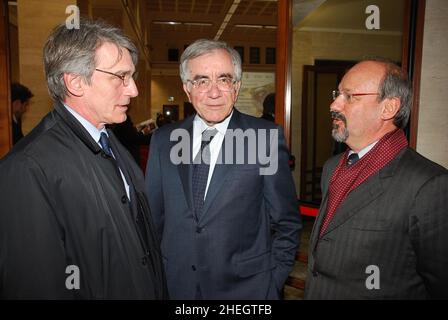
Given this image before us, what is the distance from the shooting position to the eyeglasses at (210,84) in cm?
177

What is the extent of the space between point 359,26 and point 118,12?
5.46 metres

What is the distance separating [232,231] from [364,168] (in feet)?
2.30

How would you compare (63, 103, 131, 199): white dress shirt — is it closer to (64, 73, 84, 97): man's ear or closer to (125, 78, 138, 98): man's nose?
(64, 73, 84, 97): man's ear

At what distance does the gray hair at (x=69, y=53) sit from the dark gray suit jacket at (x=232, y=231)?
0.66 meters

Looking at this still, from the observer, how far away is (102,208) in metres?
1.27

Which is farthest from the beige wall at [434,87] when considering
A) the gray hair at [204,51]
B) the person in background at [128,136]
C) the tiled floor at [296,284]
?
the person in background at [128,136]

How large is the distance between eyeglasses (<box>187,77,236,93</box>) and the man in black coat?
363 mm

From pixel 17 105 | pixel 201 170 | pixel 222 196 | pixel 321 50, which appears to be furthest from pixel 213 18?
pixel 222 196

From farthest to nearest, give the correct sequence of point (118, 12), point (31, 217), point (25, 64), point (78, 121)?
point (118, 12)
point (25, 64)
point (78, 121)
point (31, 217)

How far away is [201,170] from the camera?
5.80 feet

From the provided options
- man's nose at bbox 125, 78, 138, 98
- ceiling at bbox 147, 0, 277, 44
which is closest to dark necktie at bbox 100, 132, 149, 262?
man's nose at bbox 125, 78, 138, 98

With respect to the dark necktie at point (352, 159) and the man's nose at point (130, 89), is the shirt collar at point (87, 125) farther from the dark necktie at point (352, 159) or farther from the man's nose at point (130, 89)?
the dark necktie at point (352, 159)
